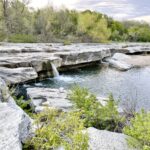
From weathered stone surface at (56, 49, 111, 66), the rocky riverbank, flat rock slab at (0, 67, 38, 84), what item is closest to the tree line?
the rocky riverbank

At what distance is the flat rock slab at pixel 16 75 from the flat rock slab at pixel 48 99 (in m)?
2.30

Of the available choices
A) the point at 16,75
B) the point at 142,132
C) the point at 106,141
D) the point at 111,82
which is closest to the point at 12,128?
the point at 106,141

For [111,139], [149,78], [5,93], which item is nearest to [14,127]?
[111,139]

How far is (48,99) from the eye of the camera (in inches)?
400

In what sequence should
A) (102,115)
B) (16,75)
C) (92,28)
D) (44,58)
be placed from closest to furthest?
(102,115), (16,75), (44,58), (92,28)

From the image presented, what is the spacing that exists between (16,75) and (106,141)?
30.9 ft

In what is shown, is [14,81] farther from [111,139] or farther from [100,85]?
[111,139]

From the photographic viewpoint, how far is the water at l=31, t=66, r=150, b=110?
42.7 ft

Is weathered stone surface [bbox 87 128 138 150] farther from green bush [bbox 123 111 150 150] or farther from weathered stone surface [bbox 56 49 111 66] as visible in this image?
weathered stone surface [bbox 56 49 111 66]

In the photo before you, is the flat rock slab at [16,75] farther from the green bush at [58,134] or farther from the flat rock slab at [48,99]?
the green bush at [58,134]

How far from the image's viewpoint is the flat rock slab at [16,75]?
1363 cm

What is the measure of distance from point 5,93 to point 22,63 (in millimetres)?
8987

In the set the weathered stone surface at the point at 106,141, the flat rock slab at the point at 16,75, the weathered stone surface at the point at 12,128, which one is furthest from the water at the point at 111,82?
the weathered stone surface at the point at 12,128

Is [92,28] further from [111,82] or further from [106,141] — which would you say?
[106,141]
